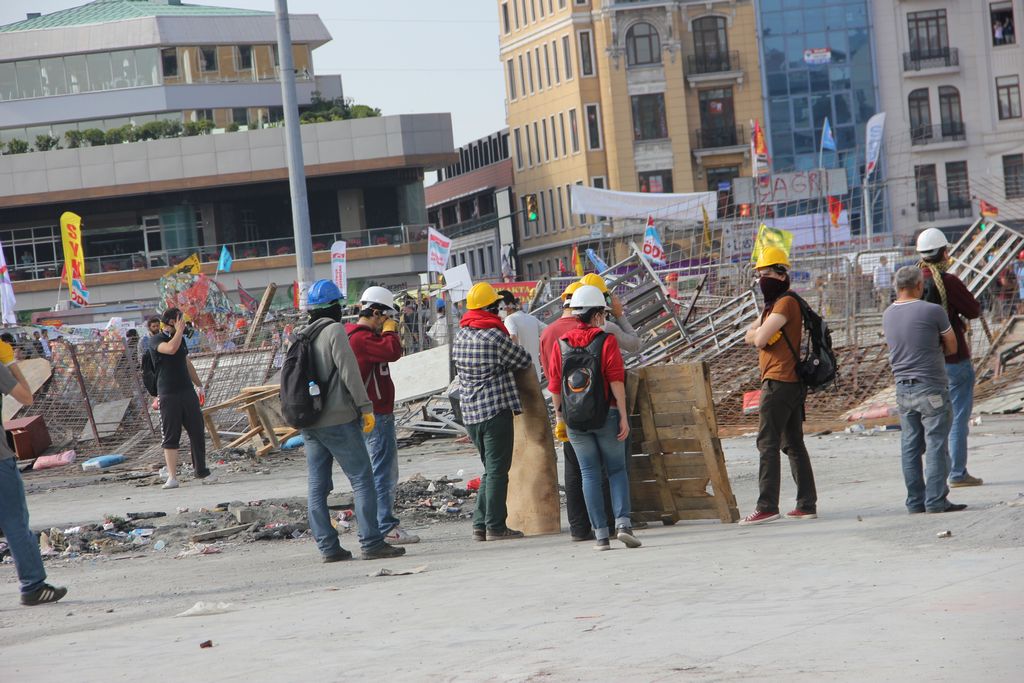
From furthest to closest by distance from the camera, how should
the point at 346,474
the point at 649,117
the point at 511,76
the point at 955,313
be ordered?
the point at 511,76, the point at 649,117, the point at 955,313, the point at 346,474

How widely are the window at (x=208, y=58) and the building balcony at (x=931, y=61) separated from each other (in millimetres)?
A: 34371

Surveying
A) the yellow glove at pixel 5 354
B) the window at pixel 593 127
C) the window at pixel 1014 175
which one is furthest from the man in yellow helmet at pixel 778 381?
the window at pixel 593 127

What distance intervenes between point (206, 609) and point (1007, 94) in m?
70.6

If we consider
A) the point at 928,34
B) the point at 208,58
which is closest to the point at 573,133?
the point at 928,34

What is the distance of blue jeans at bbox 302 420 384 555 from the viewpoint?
9.95 m

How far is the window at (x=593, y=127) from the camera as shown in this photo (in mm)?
77875

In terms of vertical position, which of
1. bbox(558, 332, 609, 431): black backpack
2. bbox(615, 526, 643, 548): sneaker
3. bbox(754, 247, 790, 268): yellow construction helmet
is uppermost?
bbox(754, 247, 790, 268): yellow construction helmet

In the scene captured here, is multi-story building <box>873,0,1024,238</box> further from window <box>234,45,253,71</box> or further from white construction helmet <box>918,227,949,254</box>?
white construction helmet <box>918,227,949,254</box>

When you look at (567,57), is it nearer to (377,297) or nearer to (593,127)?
(593,127)

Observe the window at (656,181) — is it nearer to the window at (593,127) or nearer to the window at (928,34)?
the window at (593,127)

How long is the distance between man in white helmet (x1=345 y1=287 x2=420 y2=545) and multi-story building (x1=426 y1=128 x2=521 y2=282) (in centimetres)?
7477

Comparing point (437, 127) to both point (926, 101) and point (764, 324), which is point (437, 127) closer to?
point (926, 101)

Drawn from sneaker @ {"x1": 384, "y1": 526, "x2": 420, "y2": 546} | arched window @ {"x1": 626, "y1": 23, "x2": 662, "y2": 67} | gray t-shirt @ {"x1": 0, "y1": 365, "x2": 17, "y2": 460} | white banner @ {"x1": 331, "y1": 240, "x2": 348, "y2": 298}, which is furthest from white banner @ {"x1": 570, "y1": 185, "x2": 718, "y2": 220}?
gray t-shirt @ {"x1": 0, "y1": 365, "x2": 17, "y2": 460}

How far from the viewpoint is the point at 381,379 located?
35.1ft
